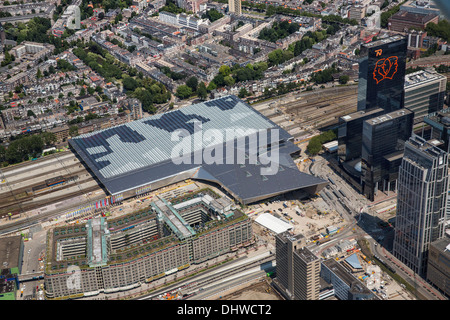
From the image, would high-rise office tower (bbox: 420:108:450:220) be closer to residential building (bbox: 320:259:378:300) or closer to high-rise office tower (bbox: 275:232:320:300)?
residential building (bbox: 320:259:378:300)

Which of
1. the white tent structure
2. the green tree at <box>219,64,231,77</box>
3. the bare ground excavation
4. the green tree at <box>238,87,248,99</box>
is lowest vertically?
the bare ground excavation

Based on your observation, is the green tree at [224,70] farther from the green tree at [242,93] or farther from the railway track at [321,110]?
the railway track at [321,110]

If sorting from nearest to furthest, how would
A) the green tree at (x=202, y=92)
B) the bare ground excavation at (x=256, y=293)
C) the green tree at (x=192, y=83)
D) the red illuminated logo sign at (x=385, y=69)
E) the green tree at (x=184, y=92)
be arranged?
the bare ground excavation at (x=256, y=293), the red illuminated logo sign at (x=385, y=69), the green tree at (x=202, y=92), the green tree at (x=184, y=92), the green tree at (x=192, y=83)

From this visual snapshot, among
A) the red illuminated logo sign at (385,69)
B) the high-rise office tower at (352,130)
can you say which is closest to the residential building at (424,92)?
the red illuminated logo sign at (385,69)

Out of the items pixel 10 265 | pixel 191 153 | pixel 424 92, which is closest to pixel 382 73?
pixel 424 92

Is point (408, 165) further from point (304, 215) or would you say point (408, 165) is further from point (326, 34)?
point (326, 34)

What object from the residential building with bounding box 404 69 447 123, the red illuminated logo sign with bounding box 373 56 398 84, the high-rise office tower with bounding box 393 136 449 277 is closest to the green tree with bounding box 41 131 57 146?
the red illuminated logo sign with bounding box 373 56 398 84

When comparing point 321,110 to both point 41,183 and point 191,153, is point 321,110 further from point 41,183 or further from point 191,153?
point 41,183
